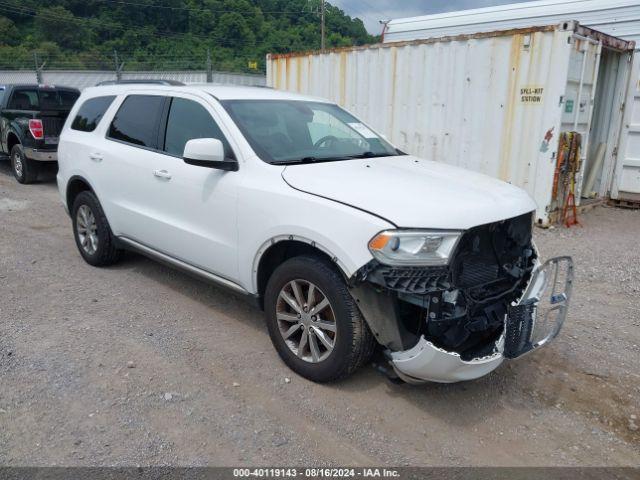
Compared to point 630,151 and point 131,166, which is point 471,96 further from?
point 131,166

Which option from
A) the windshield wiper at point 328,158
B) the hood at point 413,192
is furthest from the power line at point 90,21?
the hood at point 413,192

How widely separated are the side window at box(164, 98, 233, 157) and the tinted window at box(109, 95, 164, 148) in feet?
0.61

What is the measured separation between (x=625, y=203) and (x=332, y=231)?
7990mm

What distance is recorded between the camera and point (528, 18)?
32.2ft

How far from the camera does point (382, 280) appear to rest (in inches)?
111

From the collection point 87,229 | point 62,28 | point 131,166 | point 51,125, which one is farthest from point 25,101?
point 62,28

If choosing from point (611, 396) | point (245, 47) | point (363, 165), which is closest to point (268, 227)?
point (363, 165)

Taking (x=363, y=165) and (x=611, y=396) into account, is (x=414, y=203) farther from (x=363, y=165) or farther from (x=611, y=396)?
(x=611, y=396)

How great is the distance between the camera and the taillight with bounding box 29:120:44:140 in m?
9.90

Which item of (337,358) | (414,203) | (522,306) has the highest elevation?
(414,203)

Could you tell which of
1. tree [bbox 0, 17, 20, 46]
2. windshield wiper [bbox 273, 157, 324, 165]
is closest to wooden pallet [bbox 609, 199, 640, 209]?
windshield wiper [bbox 273, 157, 324, 165]

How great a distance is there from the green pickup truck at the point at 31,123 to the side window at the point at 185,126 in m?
6.85

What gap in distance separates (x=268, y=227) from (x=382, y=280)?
3.03ft

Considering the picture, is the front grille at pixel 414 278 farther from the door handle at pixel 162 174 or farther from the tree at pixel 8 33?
the tree at pixel 8 33
